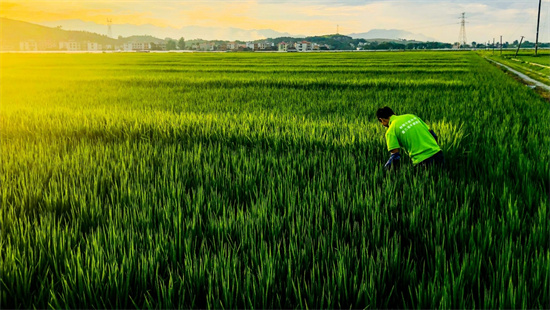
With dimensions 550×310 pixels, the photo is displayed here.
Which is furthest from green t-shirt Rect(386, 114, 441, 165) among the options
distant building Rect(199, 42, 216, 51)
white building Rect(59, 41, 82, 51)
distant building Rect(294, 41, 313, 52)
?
white building Rect(59, 41, 82, 51)

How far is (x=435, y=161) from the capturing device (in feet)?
13.7

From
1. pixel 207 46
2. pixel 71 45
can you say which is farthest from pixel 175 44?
pixel 71 45

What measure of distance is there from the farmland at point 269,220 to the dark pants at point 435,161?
0.11 m

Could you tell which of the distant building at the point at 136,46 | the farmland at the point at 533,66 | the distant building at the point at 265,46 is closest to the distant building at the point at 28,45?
the distant building at the point at 136,46

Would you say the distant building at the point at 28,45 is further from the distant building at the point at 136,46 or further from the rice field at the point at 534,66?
the rice field at the point at 534,66

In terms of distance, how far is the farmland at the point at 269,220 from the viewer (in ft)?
6.08

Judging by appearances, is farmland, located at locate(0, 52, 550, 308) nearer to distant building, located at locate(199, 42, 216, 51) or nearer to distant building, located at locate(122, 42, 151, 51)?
distant building, located at locate(199, 42, 216, 51)

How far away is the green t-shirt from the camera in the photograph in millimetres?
3914

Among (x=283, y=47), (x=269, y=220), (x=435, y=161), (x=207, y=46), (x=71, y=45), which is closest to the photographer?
(x=269, y=220)

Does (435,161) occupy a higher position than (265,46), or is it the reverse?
(265,46)

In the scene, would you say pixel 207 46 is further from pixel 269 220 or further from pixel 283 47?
pixel 269 220

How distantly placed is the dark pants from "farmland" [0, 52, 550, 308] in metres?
0.11

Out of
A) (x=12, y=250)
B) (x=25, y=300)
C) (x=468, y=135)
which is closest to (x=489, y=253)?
(x=25, y=300)

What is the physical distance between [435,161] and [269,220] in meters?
2.25
